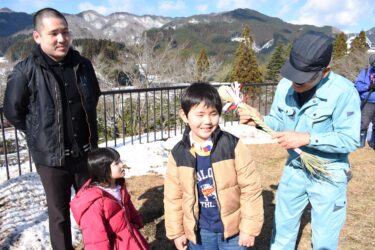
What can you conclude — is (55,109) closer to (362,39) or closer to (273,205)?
(273,205)

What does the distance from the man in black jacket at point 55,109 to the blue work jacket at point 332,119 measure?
1.49 m

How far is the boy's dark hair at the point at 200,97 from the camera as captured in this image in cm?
174

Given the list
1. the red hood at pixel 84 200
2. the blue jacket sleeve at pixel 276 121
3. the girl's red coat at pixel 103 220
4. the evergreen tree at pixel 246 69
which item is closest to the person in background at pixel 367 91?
the blue jacket sleeve at pixel 276 121

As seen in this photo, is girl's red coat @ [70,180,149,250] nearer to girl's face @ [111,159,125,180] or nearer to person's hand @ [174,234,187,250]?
girl's face @ [111,159,125,180]

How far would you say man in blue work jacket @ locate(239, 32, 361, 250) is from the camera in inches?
68.9

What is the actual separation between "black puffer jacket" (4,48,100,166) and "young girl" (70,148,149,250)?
1.19 ft

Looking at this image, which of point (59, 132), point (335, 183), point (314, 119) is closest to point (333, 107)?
point (314, 119)

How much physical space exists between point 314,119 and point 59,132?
5.45 feet

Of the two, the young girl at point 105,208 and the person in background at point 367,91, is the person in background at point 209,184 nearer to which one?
the young girl at point 105,208

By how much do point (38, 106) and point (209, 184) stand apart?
4.13ft

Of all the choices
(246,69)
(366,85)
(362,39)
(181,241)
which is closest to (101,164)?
(181,241)

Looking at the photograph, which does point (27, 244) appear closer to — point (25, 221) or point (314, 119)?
point (25, 221)

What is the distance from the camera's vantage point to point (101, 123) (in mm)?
10844

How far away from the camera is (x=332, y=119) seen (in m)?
1.87
